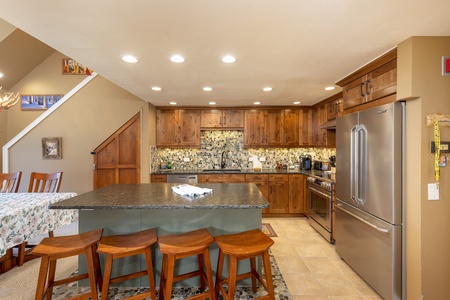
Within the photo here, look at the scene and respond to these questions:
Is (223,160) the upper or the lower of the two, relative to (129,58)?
lower

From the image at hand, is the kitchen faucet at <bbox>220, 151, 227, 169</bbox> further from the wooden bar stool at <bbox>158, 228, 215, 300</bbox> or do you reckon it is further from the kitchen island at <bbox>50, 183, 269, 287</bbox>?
the wooden bar stool at <bbox>158, 228, 215, 300</bbox>

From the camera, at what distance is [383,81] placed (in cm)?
228

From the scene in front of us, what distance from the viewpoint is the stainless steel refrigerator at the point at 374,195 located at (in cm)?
203

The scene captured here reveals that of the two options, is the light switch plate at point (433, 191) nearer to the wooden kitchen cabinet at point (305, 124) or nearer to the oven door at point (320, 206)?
the oven door at point (320, 206)

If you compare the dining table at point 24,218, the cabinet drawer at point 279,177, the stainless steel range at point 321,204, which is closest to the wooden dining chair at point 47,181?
the dining table at point 24,218

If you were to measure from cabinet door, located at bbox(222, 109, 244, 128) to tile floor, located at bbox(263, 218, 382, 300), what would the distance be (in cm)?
237

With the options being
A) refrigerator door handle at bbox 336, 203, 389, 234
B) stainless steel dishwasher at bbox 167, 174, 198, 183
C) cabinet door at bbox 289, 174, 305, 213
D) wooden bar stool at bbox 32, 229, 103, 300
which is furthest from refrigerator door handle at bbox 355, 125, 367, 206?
stainless steel dishwasher at bbox 167, 174, 198, 183

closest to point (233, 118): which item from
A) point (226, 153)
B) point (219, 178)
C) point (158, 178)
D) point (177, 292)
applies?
point (226, 153)

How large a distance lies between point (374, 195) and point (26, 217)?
3.51m

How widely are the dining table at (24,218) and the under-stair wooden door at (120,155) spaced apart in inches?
66.8

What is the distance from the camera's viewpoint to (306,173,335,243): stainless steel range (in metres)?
3.42

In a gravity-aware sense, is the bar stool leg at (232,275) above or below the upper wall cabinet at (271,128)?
below

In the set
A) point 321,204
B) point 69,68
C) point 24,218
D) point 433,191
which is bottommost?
point 321,204

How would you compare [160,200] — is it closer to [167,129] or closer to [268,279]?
[268,279]
